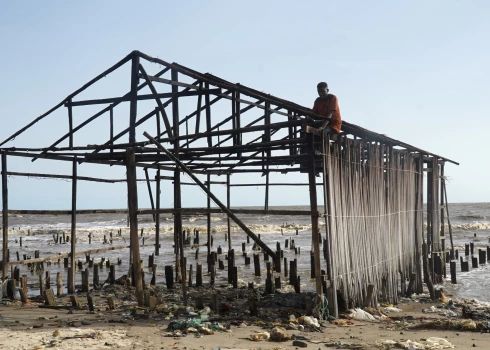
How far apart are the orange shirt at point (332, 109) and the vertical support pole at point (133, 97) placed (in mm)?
3757

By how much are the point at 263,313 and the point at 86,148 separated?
16.6ft

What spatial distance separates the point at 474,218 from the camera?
65062mm

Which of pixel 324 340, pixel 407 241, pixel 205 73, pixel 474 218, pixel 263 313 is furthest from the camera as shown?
pixel 474 218

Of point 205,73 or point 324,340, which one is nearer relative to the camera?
point 324,340

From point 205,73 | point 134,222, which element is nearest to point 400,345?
point 134,222

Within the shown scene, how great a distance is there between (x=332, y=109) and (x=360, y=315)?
3827 mm

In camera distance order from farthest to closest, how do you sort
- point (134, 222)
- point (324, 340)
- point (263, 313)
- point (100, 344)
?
point (134, 222)
point (263, 313)
point (324, 340)
point (100, 344)

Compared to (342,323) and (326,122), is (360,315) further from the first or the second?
(326,122)

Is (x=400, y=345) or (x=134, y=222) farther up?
(x=134, y=222)

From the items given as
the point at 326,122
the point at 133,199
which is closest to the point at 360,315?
the point at 326,122

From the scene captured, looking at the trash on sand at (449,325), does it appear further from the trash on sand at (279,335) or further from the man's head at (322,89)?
the man's head at (322,89)

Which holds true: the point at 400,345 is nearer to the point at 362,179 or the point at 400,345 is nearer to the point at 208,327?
the point at 208,327

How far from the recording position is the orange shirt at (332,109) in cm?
984

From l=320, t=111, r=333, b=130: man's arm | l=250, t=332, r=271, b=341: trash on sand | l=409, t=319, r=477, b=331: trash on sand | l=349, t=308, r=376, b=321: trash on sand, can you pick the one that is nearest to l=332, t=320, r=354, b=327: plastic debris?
l=349, t=308, r=376, b=321: trash on sand
